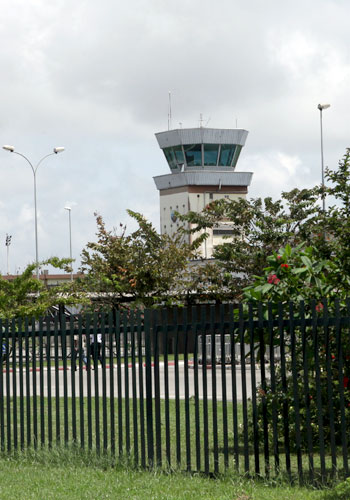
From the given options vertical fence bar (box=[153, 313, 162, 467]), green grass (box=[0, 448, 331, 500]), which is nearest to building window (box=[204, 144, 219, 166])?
green grass (box=[0, 448, 331, 500])

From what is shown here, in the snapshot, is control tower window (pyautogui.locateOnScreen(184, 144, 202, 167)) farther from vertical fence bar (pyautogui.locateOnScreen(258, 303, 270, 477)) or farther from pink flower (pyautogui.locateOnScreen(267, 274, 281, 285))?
vertical fence bar (pyautogui.locateOnScreen(258, 303, 270, 477))

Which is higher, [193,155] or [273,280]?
[193,155]

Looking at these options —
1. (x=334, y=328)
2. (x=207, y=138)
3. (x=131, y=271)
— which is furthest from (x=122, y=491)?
(x=207, y=138)

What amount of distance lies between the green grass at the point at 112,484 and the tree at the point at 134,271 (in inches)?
1056

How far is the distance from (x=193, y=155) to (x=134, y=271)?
252ft

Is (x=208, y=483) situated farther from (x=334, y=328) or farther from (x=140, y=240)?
(x=140, y=240)

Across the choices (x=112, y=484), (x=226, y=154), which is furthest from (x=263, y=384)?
(x=226, y=154)

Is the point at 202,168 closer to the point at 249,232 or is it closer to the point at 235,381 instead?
the point at 249,232

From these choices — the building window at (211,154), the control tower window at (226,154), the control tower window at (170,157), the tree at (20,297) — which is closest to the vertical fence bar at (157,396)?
the tree at (20,297)

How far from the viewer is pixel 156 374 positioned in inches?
361

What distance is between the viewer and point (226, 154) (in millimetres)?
113812

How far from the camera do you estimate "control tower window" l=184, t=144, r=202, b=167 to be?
11100 cm

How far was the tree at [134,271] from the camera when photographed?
37.1 metres

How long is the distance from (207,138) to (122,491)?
336 ft
